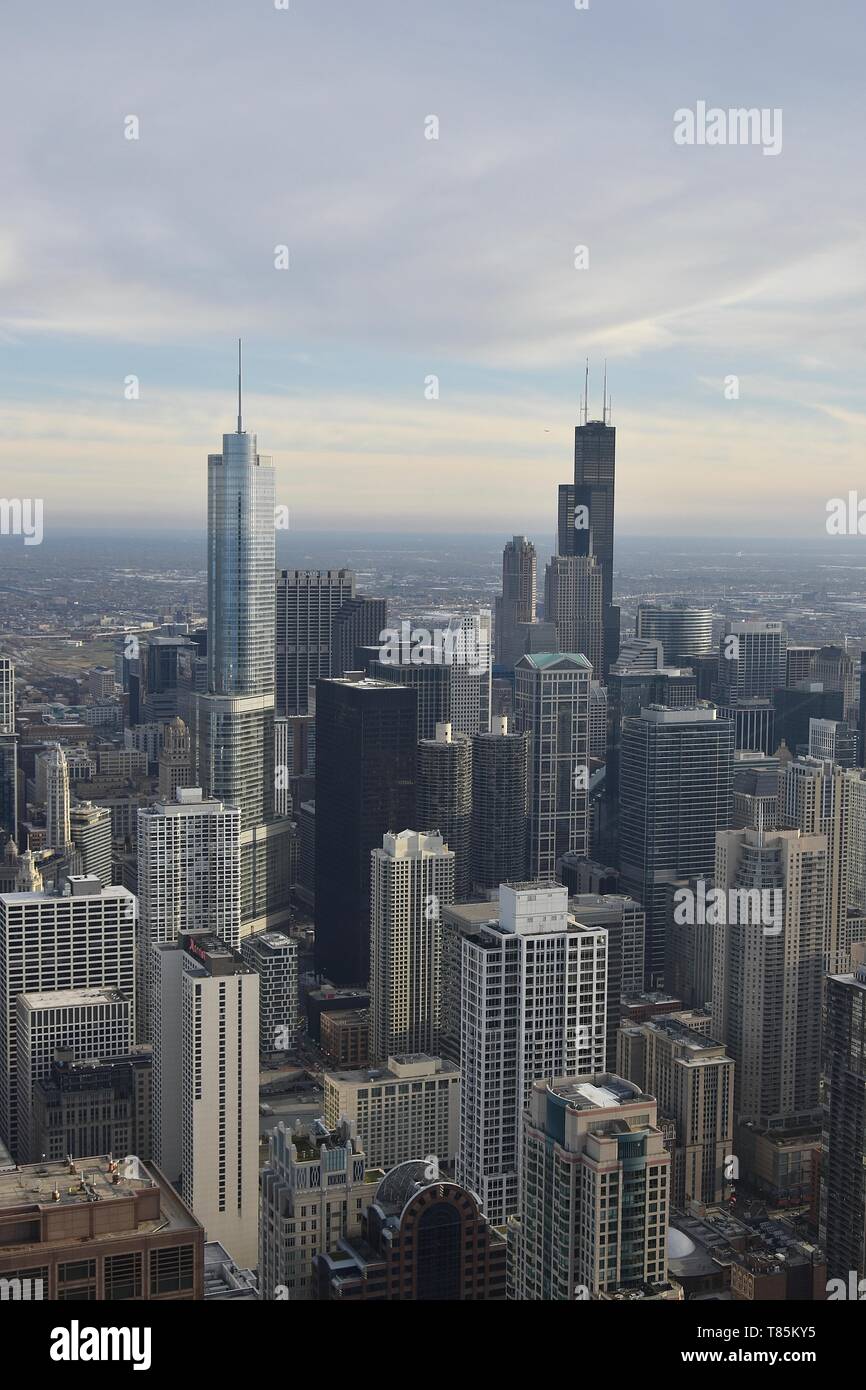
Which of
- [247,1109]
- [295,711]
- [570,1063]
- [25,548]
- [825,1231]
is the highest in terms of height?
[25,548]

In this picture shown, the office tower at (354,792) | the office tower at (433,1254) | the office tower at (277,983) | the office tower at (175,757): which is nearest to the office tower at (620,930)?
the office tower at (354,792)

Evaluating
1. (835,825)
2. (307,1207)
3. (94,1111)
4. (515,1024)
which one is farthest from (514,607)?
(307,1207)

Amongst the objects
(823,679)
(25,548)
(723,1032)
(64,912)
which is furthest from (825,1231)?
(823,679)

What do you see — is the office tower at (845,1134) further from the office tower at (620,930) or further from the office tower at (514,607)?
the office tower at (514,607)

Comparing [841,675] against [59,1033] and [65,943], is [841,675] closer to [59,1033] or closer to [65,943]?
[65,943]

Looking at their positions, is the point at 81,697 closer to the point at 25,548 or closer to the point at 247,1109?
the point at 25,548
